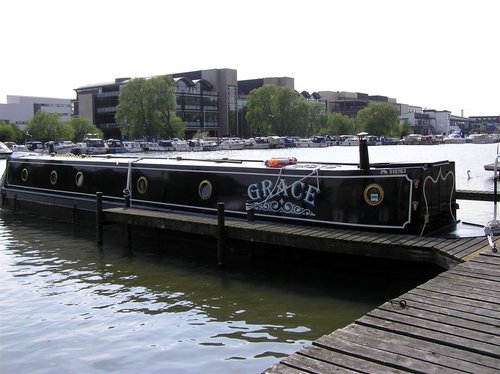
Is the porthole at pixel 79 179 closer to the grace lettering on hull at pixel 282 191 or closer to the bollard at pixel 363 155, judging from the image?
the grace lettering on hull at pixel 282 191

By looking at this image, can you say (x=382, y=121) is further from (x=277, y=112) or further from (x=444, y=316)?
(x=444, y=316)

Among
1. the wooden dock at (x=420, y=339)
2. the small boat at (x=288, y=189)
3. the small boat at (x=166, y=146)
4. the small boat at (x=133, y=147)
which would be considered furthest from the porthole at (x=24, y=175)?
the small boat at (x=166, y=146)

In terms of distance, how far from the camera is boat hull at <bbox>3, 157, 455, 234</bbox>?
34.0 ft

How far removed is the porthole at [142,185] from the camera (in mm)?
15626

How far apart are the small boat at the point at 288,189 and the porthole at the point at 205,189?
24 millimetres

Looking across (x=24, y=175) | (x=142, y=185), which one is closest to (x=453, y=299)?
(x=142, y=185)

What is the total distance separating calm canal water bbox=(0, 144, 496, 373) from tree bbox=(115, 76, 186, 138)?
82.6 m

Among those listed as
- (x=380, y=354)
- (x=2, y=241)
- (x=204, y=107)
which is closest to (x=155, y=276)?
(x=2, y=241)

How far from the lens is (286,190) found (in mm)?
12180

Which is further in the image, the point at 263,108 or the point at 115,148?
the point at 263,108

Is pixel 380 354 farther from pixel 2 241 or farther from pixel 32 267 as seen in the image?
pixel 2 241

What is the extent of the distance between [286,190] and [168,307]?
3673 millimetres

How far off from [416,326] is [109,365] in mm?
4122

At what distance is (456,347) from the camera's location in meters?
5.04
